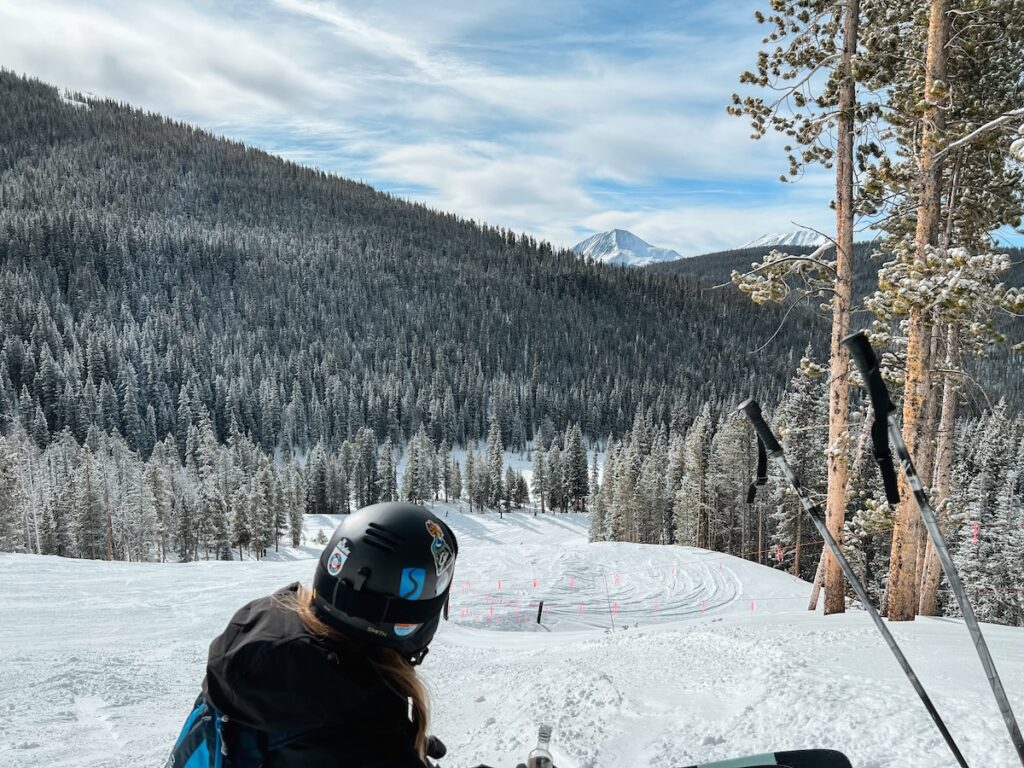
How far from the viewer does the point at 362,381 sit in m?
162

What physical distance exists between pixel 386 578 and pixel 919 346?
33.1 feet

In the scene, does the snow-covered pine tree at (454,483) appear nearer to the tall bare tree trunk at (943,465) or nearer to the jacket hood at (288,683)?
the tall bare tree trunk at (943,465)

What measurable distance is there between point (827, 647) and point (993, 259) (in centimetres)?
521

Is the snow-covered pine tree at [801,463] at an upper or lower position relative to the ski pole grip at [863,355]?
lower

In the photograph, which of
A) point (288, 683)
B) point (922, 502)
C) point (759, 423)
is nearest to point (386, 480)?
point (759, 423)

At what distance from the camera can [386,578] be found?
219 centimetres

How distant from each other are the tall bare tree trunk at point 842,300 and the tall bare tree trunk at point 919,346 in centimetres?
111

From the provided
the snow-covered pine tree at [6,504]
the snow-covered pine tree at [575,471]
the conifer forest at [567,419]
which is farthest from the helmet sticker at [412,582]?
the snow-covered pine tree at [575,471]

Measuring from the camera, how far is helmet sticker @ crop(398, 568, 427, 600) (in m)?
2.21

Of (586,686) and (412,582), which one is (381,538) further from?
(586,686)

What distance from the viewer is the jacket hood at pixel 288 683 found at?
5.76 feet

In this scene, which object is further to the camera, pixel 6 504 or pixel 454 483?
pixel 454 483

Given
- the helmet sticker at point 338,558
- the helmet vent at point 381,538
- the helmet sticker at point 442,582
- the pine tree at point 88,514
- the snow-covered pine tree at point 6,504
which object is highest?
the helmet vent at point 381,538

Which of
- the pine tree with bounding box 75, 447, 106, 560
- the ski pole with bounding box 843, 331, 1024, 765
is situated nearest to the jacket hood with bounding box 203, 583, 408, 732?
the ski pole with bounding box 843, 331, 1024, 765
